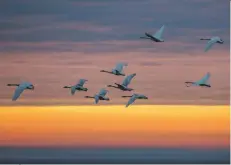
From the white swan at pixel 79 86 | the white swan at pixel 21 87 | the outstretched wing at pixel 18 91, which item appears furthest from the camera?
the white swan at pixel 79 86

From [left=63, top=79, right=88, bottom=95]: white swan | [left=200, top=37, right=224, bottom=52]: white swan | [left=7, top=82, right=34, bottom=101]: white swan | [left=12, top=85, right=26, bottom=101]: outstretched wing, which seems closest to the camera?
[left=200, top=37, right=224, bottom=52]: white swan

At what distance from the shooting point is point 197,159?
5941cm

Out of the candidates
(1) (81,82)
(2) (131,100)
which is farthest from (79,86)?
(2) (131,100)

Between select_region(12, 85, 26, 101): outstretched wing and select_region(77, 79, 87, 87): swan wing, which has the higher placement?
select_region(77, 79, 87, 87): swan wing

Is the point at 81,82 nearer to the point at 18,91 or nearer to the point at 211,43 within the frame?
the point at 18,91

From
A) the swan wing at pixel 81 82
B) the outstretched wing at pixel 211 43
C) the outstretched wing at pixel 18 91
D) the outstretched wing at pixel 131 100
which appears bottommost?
the outstretched wing at pixel 18 91

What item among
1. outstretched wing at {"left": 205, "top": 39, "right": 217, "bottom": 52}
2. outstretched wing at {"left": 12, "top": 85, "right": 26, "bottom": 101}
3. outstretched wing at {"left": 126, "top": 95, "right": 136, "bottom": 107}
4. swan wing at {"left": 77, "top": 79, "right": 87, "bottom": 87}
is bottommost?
outstretched wing at {"left": 12, "top": 85, "right": 26, "bottom": 101}

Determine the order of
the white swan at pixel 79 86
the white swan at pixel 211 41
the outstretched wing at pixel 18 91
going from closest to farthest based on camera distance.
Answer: the white swan at pixel 211 41 < the outstretched wing at pixel 18 91 < the white swan at pixel 79 86

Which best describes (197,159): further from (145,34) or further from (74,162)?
(145,34)

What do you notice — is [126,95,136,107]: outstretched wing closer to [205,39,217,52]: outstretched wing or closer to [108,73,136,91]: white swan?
[108,73,136,91]: white swan

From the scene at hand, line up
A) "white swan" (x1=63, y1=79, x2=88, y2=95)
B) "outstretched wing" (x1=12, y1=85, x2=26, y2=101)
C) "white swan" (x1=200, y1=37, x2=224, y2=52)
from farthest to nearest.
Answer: "white swan" (x1=63, y1=79, x2=88, y2=95), "outstretched wing" (x1=12, y1=85, x2=26, y2=101), "white swan" (x1=200, y1=37, x2=224, y2=52)

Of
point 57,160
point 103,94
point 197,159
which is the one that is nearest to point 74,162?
point 57,160

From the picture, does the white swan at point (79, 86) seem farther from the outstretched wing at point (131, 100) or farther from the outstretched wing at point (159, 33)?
the outstretched wing at point (159, 33)

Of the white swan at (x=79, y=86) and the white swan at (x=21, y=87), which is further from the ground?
the white swan at (x=79, y=86)
